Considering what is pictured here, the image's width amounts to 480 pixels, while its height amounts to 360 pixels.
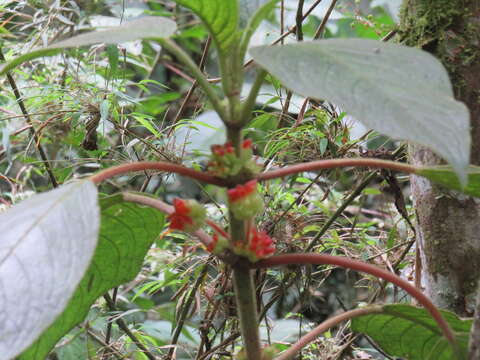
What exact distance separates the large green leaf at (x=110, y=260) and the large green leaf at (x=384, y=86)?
0.92 ft

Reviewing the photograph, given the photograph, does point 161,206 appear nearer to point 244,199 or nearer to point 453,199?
point 244,199

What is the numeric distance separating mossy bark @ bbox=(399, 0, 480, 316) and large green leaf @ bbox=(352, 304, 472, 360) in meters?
0.07

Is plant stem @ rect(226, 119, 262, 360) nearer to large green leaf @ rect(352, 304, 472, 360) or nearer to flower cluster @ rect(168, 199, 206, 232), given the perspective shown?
flower cluster @ rect(168, 199, 206, 232)

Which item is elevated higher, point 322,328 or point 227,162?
point 227,162

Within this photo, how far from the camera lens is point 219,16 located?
1.73ft

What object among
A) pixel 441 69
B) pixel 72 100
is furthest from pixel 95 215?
pixel 72 100

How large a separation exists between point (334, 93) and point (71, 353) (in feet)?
2.70

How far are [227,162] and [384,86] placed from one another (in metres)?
0.16

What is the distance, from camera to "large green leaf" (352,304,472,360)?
0.62 metres

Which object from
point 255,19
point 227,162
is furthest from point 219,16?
point 227,162

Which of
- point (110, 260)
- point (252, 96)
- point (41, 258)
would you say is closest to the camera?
point (41, 258)

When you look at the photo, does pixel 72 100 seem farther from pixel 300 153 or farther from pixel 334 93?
pixel 334 93

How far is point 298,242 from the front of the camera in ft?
3.05

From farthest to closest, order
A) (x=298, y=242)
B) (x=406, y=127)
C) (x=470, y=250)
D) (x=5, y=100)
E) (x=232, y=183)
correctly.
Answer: (x=5, y=100), (x=298, y=242), (x=470, y=250), (x=232, y=183), (x=406, y=127)
